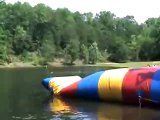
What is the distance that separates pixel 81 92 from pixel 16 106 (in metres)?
5.19

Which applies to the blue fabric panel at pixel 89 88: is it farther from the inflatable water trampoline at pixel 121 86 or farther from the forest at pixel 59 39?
the forest at pixel 59 39

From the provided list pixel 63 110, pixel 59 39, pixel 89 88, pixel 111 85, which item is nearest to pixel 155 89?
pixel 111 85

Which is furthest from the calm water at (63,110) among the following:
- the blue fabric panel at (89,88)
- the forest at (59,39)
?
the forest at (59,39)

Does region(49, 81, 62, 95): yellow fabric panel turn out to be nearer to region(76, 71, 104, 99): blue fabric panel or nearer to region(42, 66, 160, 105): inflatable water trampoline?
region(42, 66, 160, 105): inflatable water trampoline

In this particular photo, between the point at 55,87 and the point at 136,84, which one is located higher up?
the point at 136,84

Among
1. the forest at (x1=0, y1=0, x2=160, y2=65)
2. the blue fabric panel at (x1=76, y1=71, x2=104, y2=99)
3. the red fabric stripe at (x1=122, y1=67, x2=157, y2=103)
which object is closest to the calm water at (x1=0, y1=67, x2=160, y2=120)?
the blue fabric panel at (x1=76, y1=71, x2=104, y2=99)

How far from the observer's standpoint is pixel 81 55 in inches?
5615

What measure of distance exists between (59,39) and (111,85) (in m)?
121

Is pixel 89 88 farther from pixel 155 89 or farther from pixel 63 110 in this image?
pixel 155 89

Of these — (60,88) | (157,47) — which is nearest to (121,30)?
(157,47)

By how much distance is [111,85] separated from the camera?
3256 centimetres

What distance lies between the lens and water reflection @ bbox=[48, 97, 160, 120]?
1085 inches

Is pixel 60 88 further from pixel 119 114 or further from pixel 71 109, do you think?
pixel 119 114

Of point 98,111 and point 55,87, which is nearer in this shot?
point 98,111
